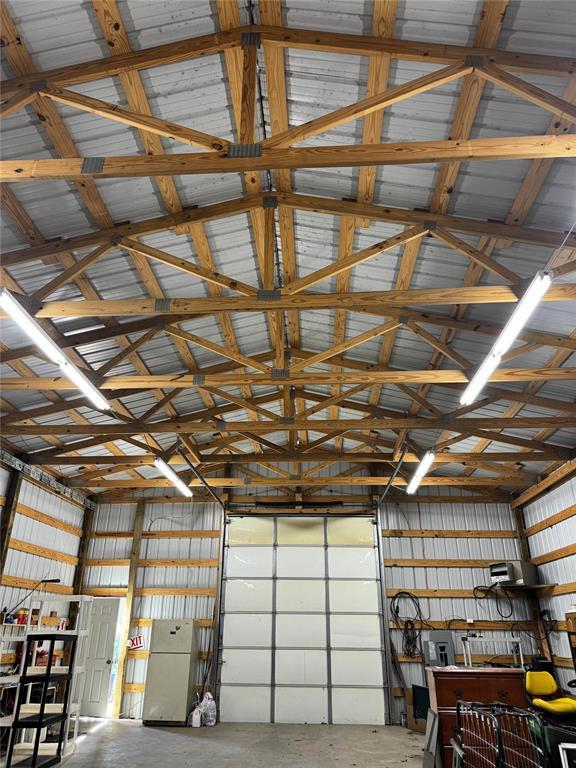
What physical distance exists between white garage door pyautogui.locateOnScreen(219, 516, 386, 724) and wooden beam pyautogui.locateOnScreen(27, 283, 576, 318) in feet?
27.1

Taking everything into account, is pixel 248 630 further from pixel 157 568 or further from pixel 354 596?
pixel 157 568

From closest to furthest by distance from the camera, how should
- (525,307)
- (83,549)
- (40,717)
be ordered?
(525,307) → (40,717) → (83,549)

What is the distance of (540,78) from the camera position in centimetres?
429

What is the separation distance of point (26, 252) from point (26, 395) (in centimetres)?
344

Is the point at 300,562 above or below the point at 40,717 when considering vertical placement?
above

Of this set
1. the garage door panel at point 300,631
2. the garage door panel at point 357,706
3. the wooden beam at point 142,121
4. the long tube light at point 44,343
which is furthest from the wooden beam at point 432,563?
the wooden beam at point 142,121

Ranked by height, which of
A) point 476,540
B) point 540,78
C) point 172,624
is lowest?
point 172,624

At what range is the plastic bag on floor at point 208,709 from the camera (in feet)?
35.4

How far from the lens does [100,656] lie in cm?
1178

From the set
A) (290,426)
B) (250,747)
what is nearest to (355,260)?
(290,426)

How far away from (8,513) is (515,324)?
9013mm

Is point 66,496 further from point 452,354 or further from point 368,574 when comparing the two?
point 452,354

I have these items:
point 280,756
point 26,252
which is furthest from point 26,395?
point 280,756

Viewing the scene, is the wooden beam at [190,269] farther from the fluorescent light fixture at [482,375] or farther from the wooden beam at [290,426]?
the wooden beam at [290,426]
